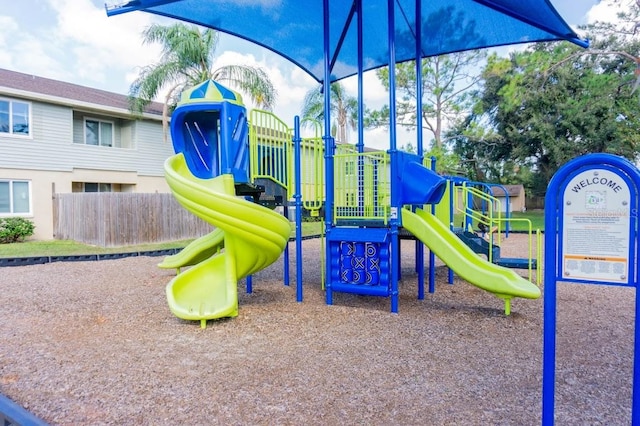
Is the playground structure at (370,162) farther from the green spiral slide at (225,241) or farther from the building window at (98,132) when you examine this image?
the building window at (98,132)

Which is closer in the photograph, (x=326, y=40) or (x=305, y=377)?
(x=305, y=377)

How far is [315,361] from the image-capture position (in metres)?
4.07

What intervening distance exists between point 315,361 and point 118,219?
41.4 feet

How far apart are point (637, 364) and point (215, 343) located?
3.73 m

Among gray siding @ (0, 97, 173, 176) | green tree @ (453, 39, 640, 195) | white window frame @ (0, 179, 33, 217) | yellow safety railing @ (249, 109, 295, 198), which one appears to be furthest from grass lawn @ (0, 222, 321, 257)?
green tree @ (453, 39, 640, 195)

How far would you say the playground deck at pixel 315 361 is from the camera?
10.2ft

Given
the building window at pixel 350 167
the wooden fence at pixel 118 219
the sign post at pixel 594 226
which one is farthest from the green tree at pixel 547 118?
the sign post at pixel 594 226

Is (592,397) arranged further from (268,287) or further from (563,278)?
(268,287)

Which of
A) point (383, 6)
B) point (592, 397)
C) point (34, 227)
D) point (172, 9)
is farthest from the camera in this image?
point (34, 227)

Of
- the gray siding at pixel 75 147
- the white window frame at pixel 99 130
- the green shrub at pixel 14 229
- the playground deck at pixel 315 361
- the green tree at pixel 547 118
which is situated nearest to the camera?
the playground deck at pixel 315 361

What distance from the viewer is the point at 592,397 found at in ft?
10.8

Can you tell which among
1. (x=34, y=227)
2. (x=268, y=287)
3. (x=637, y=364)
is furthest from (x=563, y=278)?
(x=34, y=227)

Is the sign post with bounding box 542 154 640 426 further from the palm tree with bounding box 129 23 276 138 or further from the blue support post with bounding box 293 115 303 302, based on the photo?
the palm tree with bounding box 129 23 276 138

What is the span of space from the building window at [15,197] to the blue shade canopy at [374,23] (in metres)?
11.6
